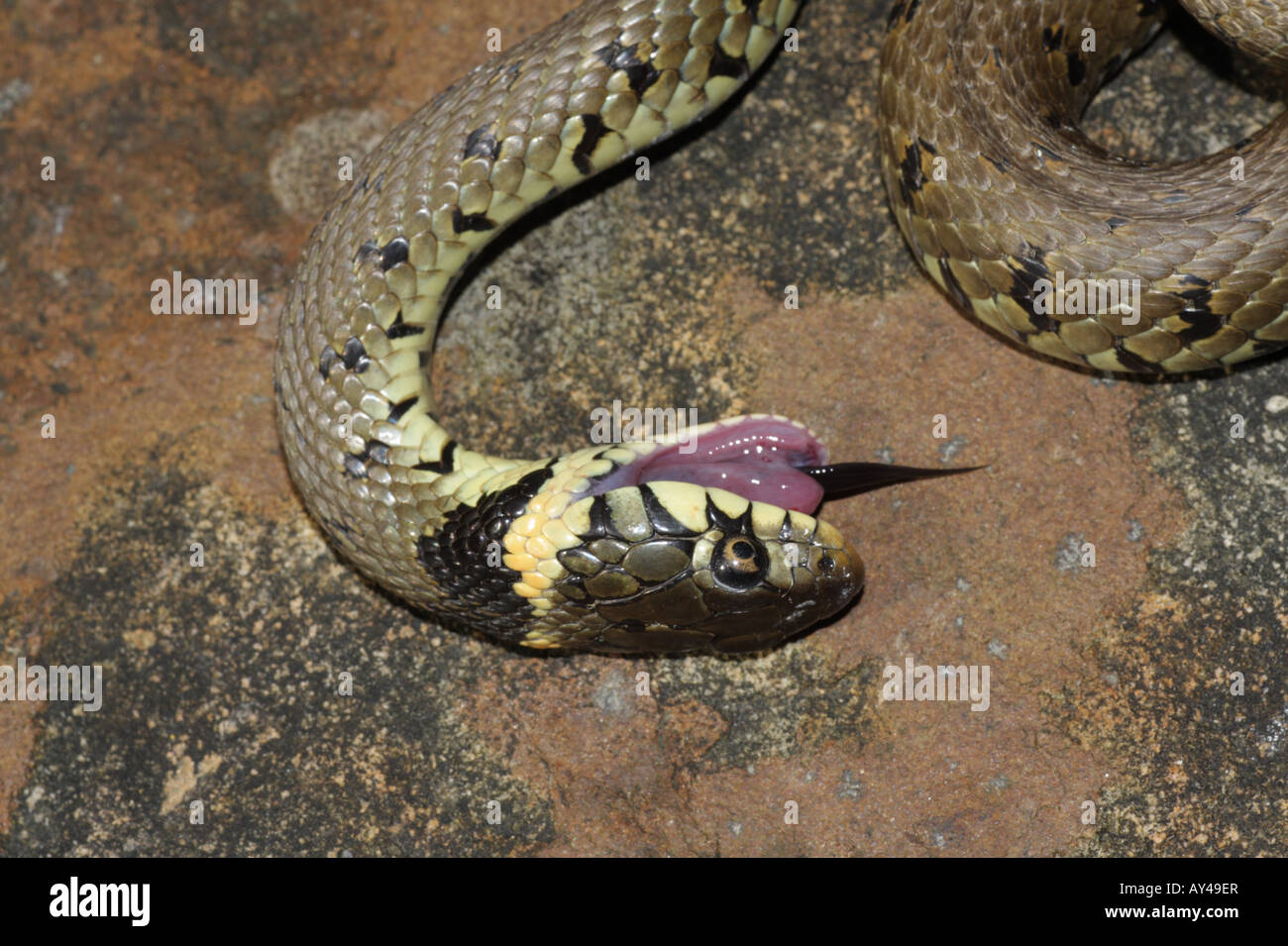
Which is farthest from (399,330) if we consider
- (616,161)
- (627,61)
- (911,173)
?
(911,173)

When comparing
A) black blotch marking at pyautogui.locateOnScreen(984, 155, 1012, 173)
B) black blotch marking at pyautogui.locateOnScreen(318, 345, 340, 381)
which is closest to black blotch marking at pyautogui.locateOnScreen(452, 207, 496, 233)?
black blotch marking at pyautogui.locateOnScreen(318, 345, 340, 381)

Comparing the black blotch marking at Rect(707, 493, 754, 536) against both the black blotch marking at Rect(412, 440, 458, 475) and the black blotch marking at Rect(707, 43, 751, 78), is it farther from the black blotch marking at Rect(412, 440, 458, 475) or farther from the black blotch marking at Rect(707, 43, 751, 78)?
the black blotch marking at Rect(707, 43, 751, 78)

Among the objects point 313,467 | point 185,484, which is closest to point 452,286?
point 313,467

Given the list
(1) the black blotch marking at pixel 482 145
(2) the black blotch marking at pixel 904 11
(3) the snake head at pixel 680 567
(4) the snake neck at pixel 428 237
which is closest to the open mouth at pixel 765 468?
(3) the snake head at pixel 680 567

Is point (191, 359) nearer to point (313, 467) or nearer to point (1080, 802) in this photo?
point (313, 467)

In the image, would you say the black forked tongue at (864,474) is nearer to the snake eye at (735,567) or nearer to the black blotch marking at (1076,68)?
the snake eye at (735,567)
